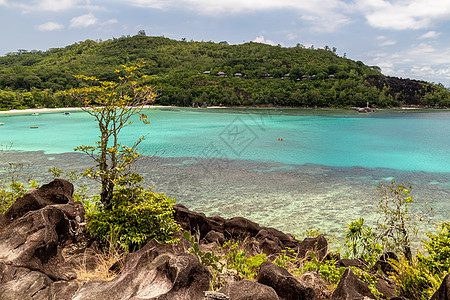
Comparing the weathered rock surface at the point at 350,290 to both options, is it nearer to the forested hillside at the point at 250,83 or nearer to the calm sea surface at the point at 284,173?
the calm sea surface at the point at 284,173

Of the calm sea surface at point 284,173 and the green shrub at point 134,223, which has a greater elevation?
the green shrub at point 134,223

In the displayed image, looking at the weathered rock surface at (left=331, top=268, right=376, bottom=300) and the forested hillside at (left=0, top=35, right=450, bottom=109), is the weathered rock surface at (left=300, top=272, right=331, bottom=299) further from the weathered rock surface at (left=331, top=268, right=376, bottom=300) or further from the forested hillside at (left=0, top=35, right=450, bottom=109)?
the forested hillside at (left=0, top=35, right=450, bottom=109)

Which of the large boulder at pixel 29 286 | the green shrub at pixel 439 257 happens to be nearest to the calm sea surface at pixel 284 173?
the green shrub at pixel 439 257

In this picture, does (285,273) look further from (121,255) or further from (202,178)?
(202,178)

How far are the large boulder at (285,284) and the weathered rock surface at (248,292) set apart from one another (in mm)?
263

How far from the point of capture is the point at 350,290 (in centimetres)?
262

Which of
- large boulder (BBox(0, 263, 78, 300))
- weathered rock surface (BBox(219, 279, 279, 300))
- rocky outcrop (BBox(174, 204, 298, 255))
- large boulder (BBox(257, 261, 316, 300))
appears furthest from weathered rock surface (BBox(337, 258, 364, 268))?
large boulder (BBox(0, 263, 78, 300))

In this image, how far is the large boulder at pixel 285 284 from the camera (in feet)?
8.43

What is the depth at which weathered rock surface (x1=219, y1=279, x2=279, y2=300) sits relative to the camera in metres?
2.35

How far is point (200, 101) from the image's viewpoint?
6500cm

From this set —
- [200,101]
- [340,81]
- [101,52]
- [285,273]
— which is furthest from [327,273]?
[101,52]

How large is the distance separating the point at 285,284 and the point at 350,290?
603 millimetres

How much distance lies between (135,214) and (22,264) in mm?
1265

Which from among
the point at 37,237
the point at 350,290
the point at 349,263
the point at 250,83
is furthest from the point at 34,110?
the point at 350,290
